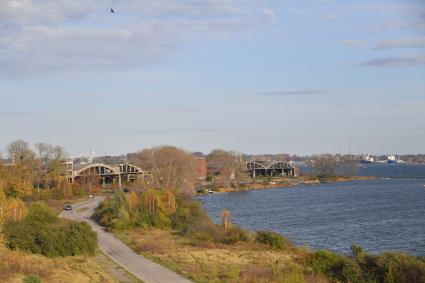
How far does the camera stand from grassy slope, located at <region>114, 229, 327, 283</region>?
1117 inches

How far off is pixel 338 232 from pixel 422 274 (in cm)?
3127

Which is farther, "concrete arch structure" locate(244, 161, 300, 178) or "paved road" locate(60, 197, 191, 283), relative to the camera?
"concrete arch structure" locate(244, 161, 300, 178)

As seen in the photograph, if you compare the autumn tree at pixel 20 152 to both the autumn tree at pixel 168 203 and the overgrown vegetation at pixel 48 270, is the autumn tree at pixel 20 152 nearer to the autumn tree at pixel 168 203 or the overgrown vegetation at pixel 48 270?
the autumn tree at pixel 168 203

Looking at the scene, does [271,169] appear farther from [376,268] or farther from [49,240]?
[376,268]

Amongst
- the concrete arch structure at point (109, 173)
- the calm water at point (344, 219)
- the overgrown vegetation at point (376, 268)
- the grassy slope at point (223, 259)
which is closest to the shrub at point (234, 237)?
the grassy slope at point (223, 259)

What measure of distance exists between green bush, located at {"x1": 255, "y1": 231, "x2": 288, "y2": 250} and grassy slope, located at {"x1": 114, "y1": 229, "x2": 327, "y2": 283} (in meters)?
0.70

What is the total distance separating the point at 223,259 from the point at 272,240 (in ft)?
26.0

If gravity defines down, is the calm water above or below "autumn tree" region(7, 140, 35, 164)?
below

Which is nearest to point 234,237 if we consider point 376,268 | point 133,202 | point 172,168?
point 376,268

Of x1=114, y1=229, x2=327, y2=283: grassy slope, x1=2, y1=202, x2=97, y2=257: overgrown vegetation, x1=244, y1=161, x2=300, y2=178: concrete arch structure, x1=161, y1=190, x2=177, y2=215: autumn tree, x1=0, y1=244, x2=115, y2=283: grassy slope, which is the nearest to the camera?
x1=0, y1=244, x2=115, y2=283: grassy slope

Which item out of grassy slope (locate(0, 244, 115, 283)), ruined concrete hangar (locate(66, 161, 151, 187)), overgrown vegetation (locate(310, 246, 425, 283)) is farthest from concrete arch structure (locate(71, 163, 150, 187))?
overgrown vegetation (locate(310, 246, 425, 283))

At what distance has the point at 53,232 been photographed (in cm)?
3828

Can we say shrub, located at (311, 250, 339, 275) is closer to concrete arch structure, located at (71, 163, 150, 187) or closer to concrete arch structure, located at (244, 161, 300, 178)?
concrete arch structure, located at (71, 163, 150, 187)

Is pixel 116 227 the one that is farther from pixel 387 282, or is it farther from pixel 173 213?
pixel 387 282
